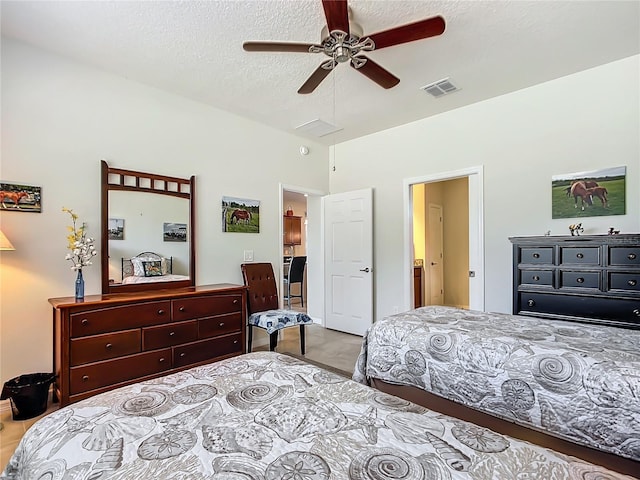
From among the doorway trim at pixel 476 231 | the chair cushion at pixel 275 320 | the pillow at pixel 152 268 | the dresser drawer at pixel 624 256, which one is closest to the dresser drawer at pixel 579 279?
the dresser drawer at pixel 624 256

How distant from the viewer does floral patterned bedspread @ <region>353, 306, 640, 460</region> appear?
4.61 ft

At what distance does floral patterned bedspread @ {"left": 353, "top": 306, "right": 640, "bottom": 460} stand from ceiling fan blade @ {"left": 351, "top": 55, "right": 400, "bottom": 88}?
5.88 ft

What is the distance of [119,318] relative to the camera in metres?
2.59

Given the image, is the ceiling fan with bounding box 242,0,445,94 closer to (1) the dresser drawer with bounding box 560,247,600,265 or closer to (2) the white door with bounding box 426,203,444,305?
(1) the dresser drawer with bounding box 560,247,600,265

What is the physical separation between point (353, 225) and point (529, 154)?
229cm

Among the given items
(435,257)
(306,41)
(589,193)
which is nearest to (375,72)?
(306,41)

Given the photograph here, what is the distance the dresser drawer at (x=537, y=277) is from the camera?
2785mm

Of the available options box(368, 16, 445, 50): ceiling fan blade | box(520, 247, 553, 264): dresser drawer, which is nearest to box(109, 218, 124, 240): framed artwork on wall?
box(368, 16, 445, 50): ceiling fan blade

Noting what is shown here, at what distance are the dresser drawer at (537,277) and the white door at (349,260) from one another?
195cm

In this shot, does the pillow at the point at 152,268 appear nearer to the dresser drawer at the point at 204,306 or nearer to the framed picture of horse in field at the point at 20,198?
the dresser drawer at the point at 204,306

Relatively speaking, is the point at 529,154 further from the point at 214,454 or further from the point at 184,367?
the point at 184,367

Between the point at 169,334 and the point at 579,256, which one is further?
the point at 169,334

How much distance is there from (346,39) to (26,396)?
3284 millimetres

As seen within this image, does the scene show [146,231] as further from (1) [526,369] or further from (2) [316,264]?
(1) [526,369]
